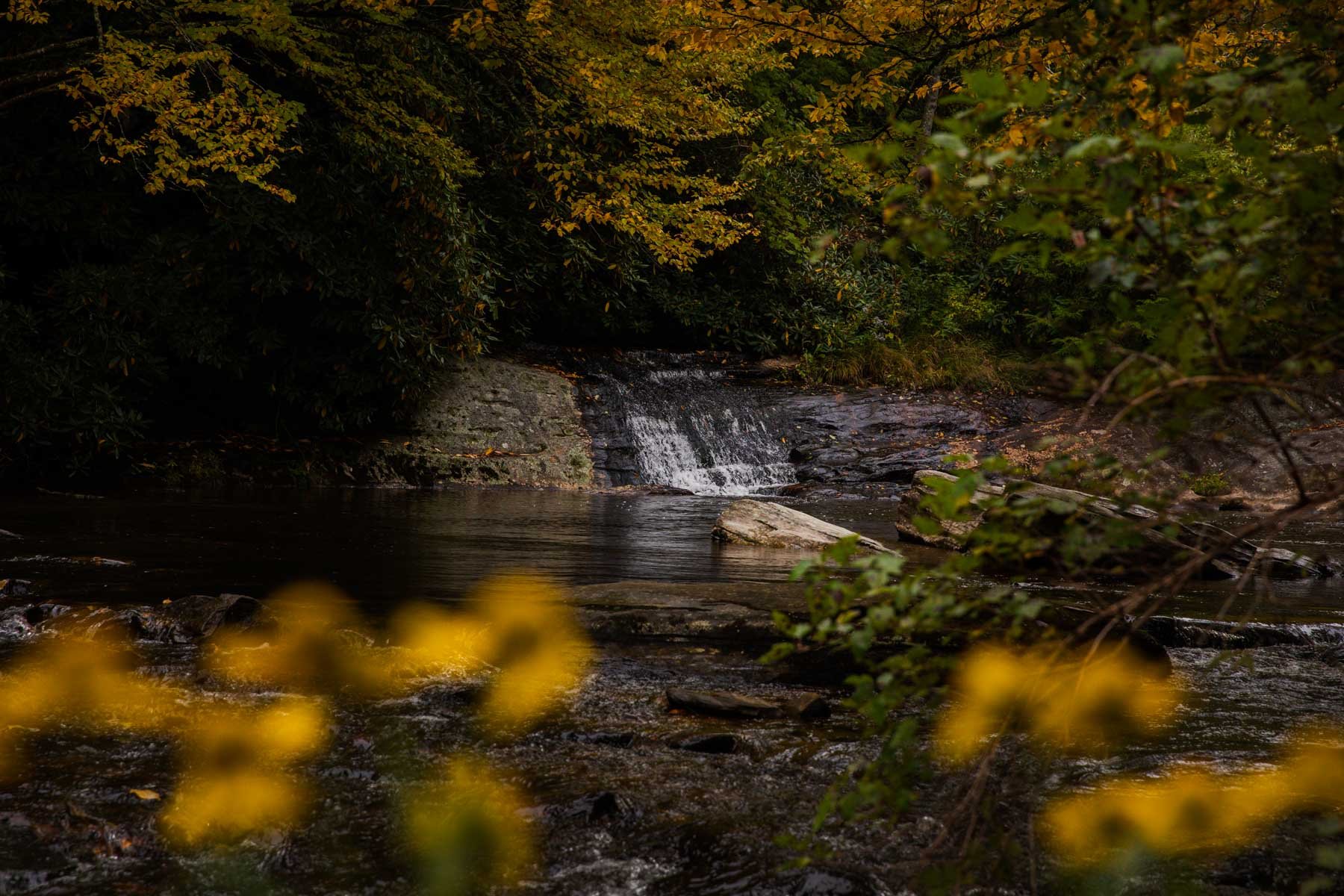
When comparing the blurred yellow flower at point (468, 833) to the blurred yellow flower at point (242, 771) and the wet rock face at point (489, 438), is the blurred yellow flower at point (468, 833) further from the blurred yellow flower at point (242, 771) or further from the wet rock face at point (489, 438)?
the wet rock face at point (489, 438)

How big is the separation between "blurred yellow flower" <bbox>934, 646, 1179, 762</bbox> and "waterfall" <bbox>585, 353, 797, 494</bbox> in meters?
9.73

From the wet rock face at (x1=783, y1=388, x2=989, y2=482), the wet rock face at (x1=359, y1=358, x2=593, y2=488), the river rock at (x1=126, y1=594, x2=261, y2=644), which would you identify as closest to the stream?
the river rock at (x1=126, y1=594, x2=261, y2=644)

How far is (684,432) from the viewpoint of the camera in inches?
612

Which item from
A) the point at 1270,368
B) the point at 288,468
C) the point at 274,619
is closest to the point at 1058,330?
the point at 288,468

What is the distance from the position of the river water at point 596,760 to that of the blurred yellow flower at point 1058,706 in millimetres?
158

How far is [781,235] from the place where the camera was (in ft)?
62.0

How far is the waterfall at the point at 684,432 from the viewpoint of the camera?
1480 centimetres

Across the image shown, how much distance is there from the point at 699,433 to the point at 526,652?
11.0 metres

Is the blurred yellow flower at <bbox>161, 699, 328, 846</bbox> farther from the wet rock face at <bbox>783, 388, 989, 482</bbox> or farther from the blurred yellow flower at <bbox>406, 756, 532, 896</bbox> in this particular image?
the wet rock face at <bbox>783, 388, 989, 482</bbox>

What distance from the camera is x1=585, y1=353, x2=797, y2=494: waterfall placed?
14.8 meters

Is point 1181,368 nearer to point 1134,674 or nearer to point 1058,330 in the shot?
point 1134,674

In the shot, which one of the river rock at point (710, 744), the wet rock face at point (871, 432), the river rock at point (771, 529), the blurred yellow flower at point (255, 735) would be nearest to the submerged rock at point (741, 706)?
the river rock at point (710, 744)

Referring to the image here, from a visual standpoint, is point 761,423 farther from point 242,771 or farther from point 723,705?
point 242,771

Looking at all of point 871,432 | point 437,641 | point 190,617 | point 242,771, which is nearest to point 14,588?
point 190,617
